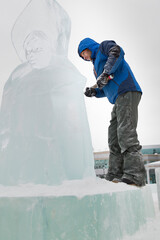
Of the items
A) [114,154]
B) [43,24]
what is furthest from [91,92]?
[43,24]

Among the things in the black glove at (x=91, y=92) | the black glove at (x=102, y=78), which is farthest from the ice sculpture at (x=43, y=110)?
the black glove at (x=91, y=92)

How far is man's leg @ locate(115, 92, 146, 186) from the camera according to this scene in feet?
4.48

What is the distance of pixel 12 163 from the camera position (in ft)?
3.35

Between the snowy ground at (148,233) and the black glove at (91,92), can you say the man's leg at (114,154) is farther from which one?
the snowy ground at (148,233)

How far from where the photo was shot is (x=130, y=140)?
1.39 m

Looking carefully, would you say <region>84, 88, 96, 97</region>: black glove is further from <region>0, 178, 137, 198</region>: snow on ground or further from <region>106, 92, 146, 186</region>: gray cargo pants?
<region>0, 178, 137, 198</region>: snow on ground

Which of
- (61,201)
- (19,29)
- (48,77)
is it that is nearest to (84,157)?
(61,201)

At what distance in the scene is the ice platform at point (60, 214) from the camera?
73cm

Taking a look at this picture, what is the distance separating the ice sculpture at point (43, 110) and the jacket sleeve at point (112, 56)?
11.9 inches

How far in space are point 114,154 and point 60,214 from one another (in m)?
1.02

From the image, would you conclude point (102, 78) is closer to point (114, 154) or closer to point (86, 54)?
point (86, 54)

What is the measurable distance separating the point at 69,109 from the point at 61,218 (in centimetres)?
50

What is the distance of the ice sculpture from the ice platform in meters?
0.15

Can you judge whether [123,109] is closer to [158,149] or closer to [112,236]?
[112,236]
